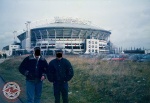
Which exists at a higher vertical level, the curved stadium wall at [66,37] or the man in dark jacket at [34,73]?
the curved stadium wall at [66,37]

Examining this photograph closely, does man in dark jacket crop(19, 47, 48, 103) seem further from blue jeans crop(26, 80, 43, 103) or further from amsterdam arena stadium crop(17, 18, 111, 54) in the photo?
amsterdam arena stadium crop(17, 18, 111, 54)

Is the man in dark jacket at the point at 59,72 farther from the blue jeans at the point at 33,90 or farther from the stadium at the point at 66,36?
the stadium at the point at 66,36

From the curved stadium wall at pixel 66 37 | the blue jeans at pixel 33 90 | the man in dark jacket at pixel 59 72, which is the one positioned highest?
the curved stadium wall at pixel 66 37

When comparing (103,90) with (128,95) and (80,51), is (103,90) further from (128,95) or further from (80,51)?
(80,51)

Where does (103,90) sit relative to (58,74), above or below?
below

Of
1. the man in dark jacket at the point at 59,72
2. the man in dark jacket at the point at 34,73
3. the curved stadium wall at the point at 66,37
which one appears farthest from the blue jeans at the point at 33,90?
the curved stadium wall at the point at 66,37

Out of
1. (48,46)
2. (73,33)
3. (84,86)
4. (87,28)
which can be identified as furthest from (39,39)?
(84,86)

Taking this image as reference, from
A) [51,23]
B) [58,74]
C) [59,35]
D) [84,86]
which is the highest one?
[51,23]

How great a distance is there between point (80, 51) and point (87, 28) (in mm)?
7252

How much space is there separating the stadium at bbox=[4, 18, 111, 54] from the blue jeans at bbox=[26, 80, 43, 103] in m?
50.4

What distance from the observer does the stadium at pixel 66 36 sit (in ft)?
185

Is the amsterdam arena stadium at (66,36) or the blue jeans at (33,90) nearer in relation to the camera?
the blue jeans at (33,90)

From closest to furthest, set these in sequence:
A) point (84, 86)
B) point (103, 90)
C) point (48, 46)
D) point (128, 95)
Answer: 1. point (128, 95)
2. point (103, 90)
3. point (84, 86)
4. point (48, 46)

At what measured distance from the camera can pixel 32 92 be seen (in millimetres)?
4742
